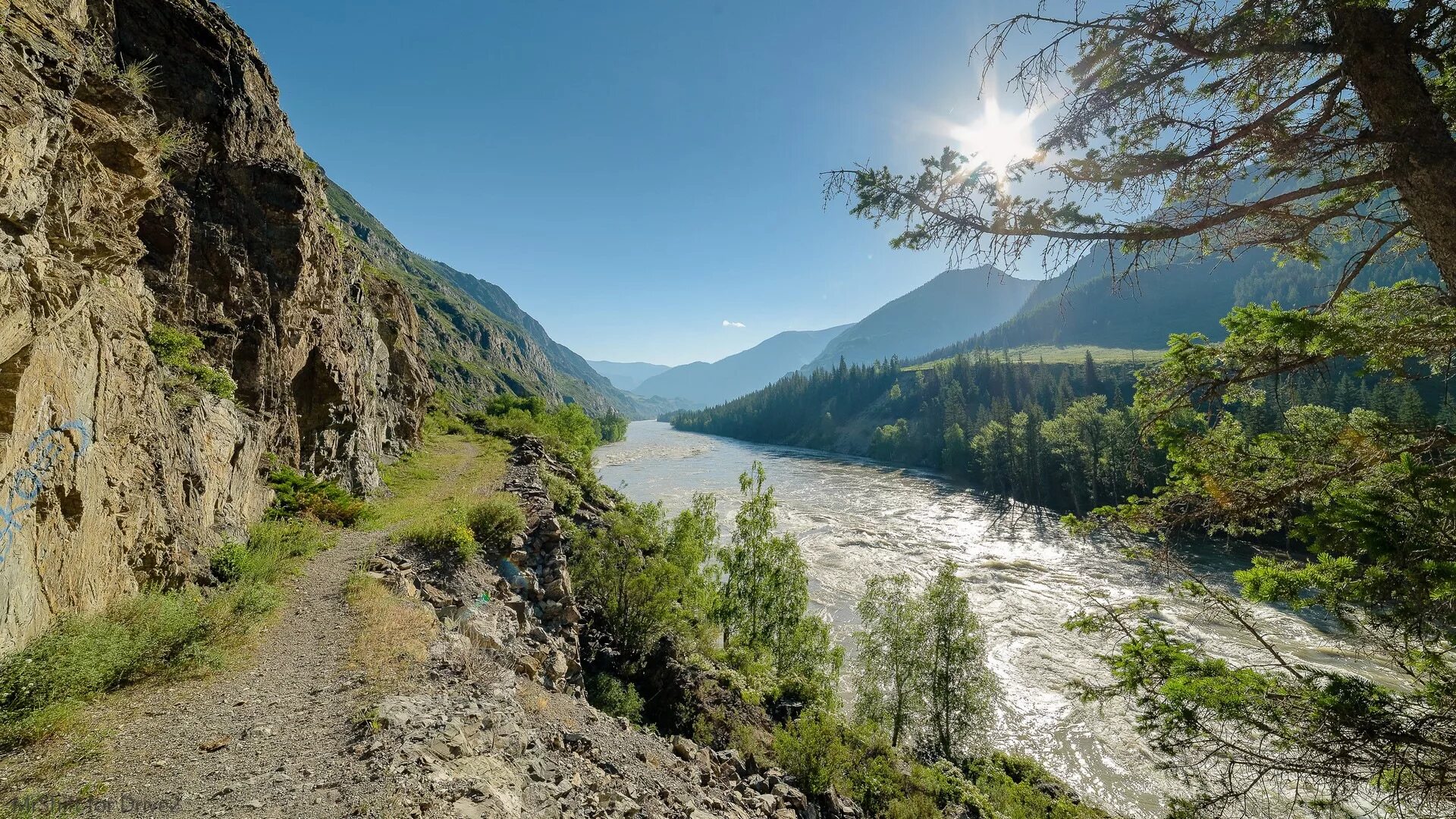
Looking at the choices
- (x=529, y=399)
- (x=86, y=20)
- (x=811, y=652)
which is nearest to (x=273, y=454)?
(x=86, y=20)

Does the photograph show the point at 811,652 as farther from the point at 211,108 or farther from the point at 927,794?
the point at 211,108

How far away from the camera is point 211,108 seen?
14.0 metres

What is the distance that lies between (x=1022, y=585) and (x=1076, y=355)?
15941cm

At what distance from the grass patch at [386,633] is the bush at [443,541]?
8.05ft

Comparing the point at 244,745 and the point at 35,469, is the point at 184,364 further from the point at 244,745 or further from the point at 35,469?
the point at 244,745

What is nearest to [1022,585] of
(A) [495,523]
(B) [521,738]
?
(A) [495,523]

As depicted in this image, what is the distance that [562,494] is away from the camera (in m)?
24.9

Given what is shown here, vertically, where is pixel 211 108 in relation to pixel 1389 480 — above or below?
above

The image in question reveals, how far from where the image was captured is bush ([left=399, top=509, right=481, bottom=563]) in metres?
13.2

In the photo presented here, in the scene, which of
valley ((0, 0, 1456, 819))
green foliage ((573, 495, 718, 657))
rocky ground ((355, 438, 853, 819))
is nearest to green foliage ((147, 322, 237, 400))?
valley ((0, 0, 1456, 819))

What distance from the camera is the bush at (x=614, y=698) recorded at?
13172mm

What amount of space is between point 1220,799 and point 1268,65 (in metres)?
7.48

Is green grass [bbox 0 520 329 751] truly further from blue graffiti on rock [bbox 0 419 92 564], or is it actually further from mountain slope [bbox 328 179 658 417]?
mountain slope [bbox 328 179 658 417]

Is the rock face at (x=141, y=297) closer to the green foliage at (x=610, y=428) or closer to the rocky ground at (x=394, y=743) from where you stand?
the rocky ground at (x=394, y=743)
